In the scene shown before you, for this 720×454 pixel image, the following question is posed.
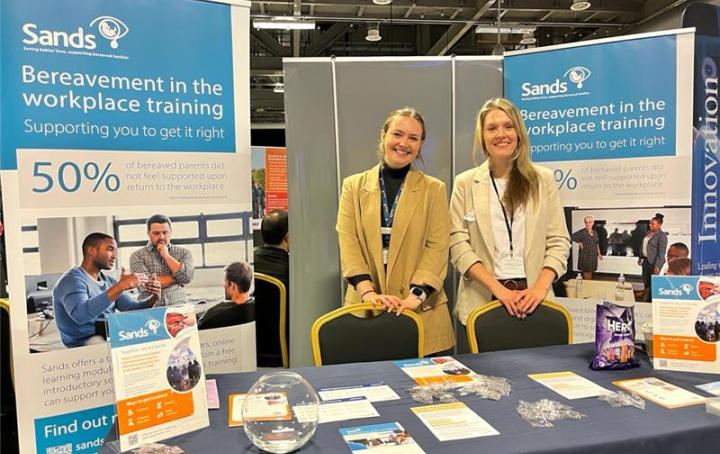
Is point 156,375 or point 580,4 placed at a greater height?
point 580,4

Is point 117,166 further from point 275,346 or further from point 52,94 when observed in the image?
point 275,346

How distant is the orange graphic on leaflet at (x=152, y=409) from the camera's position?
1.28m

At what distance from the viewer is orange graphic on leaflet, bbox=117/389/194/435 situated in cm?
128

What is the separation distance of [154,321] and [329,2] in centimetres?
638

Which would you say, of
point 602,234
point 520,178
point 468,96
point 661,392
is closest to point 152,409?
point 661,392

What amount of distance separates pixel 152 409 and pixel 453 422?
29.5 inches

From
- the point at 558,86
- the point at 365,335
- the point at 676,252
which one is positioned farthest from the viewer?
the point at 558,86

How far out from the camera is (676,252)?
316 centimetres

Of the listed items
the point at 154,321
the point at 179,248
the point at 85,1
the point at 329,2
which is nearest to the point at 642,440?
the point at 154,321

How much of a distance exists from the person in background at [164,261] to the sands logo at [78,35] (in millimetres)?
706

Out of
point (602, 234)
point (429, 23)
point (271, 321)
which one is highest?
point (429, 23)

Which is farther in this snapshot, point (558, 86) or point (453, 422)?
point (558, 86)

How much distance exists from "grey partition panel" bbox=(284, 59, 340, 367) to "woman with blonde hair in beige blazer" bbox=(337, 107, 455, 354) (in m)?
0.58

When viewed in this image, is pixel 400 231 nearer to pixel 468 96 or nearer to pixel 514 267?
pixel 514 267
